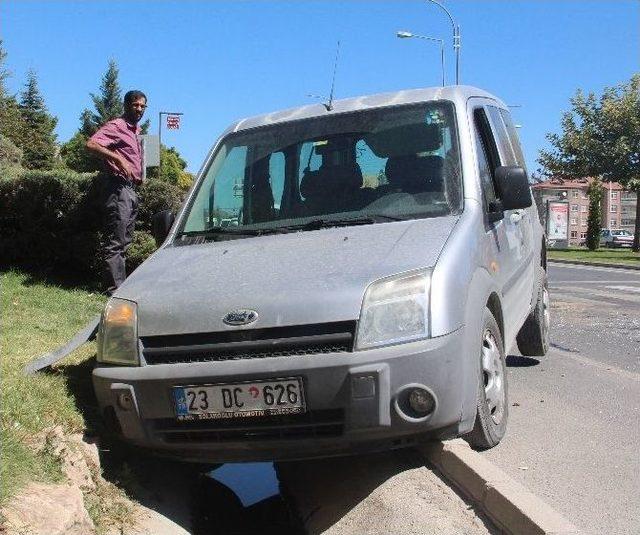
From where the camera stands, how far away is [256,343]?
3559 millimetres

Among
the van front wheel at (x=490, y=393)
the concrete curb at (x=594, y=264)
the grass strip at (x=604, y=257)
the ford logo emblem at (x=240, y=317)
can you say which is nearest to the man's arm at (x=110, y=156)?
the ford logo emblem at (x=240, y=317)

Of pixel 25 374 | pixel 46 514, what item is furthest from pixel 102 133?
pixel 46 514

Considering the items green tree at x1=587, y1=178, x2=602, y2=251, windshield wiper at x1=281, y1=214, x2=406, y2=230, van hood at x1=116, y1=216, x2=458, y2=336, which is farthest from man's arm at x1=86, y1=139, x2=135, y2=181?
green tree at x1=587, y1=178, x2=602, y2=251

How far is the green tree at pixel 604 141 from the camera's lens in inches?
1686

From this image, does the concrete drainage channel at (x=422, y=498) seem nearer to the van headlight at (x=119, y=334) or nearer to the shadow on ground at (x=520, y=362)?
the van headlight at (x=119, y=334)

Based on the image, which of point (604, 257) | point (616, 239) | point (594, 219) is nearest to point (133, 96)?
point (604, 257)

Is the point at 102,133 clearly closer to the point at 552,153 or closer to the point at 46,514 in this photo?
the point at 46,514

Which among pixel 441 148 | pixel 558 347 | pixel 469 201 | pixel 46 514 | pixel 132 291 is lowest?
pixel 558 347

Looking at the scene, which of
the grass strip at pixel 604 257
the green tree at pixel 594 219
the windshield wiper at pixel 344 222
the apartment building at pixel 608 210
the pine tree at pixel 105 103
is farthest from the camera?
the apartment building at pixel 608 210

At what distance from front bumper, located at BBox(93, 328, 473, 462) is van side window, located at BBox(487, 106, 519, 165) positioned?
240 cm

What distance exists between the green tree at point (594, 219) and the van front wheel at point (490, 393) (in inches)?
2194

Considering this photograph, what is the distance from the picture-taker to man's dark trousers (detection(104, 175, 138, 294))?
660 cm

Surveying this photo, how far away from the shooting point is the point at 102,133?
22.2ft

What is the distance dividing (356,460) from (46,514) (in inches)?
73.4
